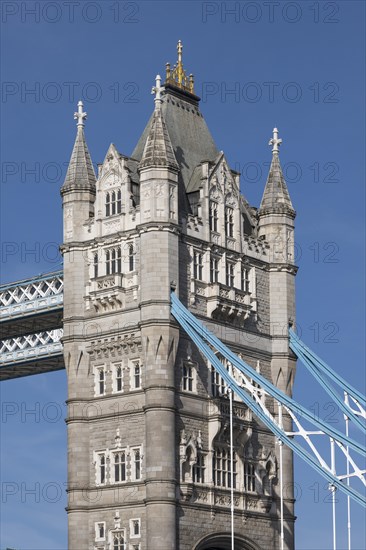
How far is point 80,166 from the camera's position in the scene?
93.8 metres

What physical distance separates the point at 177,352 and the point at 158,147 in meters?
11.6

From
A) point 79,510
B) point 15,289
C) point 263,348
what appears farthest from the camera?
point 15,289

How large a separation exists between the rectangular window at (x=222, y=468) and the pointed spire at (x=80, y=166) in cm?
1712

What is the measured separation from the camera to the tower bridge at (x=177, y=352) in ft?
283

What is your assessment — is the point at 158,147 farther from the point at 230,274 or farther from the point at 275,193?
the point at 275,193

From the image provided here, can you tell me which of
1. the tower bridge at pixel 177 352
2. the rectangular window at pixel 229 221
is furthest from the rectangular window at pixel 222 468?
the rectangular window at pixel 229 221

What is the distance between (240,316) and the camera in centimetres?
9238

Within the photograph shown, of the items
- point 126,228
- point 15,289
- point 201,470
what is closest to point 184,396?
point 201,470

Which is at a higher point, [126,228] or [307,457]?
[126,228]

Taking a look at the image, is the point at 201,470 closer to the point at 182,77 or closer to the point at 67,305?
the point at 67,305

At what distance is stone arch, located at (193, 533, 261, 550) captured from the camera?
87.2 meters

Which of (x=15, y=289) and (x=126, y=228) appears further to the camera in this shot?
(x=15, y=289)

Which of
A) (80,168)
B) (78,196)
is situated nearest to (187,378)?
(78,196)

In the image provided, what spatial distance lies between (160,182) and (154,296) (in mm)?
6485
